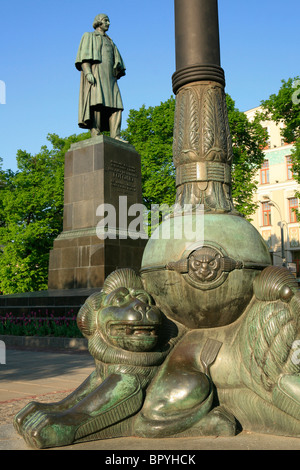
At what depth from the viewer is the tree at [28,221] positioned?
2958cm

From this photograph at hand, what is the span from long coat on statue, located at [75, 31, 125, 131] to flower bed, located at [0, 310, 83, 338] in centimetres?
612

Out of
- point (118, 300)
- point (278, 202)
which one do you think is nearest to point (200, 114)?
point (118, 300)

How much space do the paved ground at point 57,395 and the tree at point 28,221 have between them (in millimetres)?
18895

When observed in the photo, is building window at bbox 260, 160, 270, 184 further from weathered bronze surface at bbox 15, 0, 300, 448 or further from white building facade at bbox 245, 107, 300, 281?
weathered bronze surface at bbox 15, 0, 300, 448

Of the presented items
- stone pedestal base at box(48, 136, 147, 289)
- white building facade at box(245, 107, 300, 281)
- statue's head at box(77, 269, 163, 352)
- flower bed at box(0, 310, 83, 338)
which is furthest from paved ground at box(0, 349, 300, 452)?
white building facade at box(245, 107, 300, 281)

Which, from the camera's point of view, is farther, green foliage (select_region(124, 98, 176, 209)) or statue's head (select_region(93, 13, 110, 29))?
green foliage (select_region(124, 98, 176, 209))

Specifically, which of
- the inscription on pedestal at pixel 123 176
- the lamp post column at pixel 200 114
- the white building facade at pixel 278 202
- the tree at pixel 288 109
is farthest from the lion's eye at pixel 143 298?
the white building facade at pixel 278 202

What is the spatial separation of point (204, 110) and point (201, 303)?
1918 millimetres

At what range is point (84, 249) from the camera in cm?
1327

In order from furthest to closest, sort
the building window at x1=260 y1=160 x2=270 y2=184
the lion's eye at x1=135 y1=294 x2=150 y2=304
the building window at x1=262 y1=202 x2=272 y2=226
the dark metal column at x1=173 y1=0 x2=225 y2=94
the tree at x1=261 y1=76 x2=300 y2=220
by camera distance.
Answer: the building window at x1=260 y1=160 x2=270 y2=184 < the building window at x1=262 y1=202 x2=272 y2=226 < the tree at x1=261 y1=76 x2=300 y2=220 < the dark metal column at x1=173 y1=0 x2=225 y2=94 < the lion's eye at x1=135 y1=294 x2=150 y2=304

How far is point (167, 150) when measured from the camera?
30031 mm

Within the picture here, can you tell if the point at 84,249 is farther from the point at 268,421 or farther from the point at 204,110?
the point at 268,421

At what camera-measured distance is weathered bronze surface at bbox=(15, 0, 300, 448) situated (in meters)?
3.58
